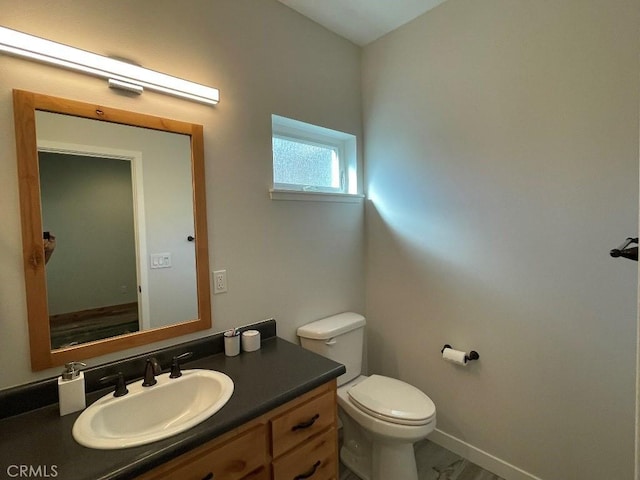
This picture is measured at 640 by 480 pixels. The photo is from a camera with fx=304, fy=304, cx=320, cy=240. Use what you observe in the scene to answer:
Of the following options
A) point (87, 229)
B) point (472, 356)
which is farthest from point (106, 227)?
point (472, 356)

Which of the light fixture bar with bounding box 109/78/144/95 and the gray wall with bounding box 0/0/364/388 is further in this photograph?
the light fixture bar with bounding box 109/78/144/95

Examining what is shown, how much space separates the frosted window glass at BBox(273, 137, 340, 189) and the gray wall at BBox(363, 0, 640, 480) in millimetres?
346

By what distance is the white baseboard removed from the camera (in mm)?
1590

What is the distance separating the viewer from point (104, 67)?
111 cm

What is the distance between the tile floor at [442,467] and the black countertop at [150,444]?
0.97 m

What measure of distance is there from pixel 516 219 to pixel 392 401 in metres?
Answer: 1.11

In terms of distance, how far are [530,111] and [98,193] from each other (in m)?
1.93

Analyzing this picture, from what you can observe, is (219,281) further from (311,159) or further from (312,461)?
(311,159)

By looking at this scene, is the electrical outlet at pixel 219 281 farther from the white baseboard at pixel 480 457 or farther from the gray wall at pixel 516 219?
the white baseboard at pixel 480 457

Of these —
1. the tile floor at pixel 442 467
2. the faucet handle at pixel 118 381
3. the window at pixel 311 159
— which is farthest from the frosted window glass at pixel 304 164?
the tile floor at pixel 442 467

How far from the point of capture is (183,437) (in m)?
0.83

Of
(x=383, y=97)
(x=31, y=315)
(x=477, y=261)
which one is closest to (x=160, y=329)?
(x=31, y=315)

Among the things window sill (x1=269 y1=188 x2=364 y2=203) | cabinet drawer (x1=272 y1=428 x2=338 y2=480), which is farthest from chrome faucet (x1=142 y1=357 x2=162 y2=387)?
window sill (x1=269 y1=188 x2=364 y2=203)

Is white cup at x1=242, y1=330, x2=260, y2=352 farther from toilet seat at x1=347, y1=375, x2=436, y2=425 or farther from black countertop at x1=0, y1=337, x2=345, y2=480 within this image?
toilet seat at x1=347, y1=375, x2=436, y2=425
